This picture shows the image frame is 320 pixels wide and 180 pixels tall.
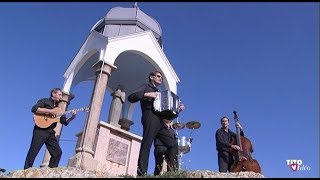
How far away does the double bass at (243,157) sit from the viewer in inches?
251

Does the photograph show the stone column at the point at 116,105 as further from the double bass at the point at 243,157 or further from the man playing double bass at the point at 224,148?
the double bass at the point at 243,157

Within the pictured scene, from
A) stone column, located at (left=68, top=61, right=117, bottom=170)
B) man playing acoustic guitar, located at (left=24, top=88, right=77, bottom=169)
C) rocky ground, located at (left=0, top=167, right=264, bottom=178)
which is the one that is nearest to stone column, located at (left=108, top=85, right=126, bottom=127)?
stone column, located at (left=68, top=61, right=117, bottom=170)

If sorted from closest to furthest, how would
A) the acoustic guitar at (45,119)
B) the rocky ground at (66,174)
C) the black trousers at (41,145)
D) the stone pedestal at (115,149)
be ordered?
1. the rocky ground at (66,174)
2. the black trousers at (41,145)
3. the acoustic guitar at (45,119)
4. the stone pedestal at (115,149)

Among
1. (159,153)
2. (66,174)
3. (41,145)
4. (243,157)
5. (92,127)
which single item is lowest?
(66,174)

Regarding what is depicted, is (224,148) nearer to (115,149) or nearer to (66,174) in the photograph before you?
(66,174)

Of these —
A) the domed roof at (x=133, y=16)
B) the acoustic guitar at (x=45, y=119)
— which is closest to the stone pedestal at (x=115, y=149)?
the acoustic guitar at (x=45, y=119)

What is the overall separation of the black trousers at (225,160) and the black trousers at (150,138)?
1314 mm

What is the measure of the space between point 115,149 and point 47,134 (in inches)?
164

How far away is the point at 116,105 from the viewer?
1234cm

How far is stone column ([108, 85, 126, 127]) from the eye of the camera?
11898 millimetres

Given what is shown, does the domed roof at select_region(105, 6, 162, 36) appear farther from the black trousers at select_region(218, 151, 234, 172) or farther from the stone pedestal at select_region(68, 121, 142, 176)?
the black trousers at select_region(218, 151, 234, 172)

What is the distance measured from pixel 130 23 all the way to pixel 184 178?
964 cm

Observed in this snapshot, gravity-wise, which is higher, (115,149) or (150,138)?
(115,149)

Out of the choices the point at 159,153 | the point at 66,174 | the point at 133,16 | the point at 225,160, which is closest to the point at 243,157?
the point at 225,160
